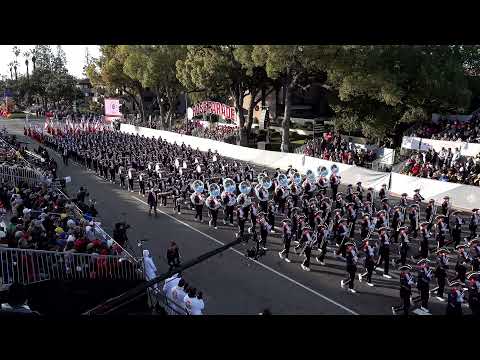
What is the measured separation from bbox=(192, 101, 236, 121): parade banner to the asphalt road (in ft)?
66.6

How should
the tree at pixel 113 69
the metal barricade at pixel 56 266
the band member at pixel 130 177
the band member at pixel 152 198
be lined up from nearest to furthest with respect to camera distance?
the metal barricade at pixel 56 266
the band member at pixel 152 198
the band member at pixel 130 177
the tree at pixel 113 69

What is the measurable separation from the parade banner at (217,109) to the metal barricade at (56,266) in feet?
90.7

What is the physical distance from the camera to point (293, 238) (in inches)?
567

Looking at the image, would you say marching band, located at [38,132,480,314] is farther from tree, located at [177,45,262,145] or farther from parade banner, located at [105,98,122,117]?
parade banner, located at [105,98,122,117]

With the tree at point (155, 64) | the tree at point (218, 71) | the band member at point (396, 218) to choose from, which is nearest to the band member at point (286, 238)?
the band member at point (396, 218)

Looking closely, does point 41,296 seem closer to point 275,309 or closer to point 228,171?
point 275,309

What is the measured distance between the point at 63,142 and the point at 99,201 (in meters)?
12.6

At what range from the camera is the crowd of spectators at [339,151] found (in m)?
24.2

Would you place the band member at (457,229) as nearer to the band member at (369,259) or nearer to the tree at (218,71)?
the band member at (369,259)

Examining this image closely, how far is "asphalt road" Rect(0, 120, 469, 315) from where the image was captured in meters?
10.2

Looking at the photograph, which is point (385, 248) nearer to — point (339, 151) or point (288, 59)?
point (339, 151)

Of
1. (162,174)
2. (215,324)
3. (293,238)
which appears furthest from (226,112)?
(215,324)

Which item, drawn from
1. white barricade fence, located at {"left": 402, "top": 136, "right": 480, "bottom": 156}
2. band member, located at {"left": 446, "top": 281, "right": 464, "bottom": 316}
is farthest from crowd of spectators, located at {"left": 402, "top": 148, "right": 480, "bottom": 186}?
band member, located at {"left": 446, "top": 281, "right": 464, "bottom": 316}

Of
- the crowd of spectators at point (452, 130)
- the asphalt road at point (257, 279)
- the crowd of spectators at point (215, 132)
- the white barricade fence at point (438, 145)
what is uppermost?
the crowd of spectators at point (452, 130)
